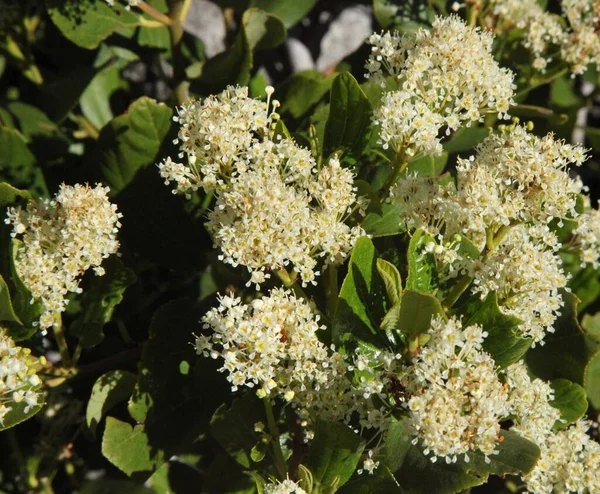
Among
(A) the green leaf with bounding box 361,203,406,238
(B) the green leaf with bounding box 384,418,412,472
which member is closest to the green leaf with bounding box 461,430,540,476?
(B) the green leaf with bounding box 384,418,412,472

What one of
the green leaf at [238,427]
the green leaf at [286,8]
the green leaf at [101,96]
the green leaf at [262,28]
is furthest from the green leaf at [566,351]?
the green leaf at [101,96]

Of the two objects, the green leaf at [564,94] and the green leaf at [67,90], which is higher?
the green leaf at [564,94]

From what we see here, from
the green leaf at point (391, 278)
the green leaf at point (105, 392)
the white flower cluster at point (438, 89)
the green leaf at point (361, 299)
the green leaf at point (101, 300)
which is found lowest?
the green leaf at point (105, 392)

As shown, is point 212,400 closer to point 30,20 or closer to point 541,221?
point 541,221

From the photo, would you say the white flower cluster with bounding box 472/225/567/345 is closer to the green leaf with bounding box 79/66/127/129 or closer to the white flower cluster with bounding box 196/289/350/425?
the white flower cluster with bounding box 196/289/350/425

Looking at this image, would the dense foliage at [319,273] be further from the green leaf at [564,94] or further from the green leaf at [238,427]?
the green leaf at [564,94]

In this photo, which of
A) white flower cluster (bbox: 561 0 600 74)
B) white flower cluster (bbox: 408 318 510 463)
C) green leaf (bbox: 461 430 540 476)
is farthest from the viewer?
white flower cluster (bbox: 561 0 600 74)
